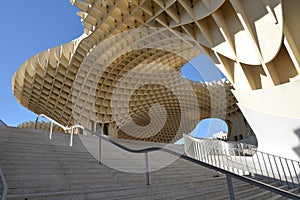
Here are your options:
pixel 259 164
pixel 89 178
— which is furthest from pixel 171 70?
pixel 89 178

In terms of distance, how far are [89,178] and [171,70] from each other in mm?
20181

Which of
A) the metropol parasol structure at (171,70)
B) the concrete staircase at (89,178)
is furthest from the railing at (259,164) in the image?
the concrete staircase at (89,178)

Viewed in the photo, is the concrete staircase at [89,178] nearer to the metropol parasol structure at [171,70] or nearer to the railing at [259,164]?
the railing at [259,164]

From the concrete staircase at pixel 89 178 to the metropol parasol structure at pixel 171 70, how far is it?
183 inches

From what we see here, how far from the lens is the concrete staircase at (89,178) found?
3266 millimetres

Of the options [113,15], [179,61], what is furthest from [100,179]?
[179,61]

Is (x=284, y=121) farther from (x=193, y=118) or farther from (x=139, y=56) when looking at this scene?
(x=193, y=118)

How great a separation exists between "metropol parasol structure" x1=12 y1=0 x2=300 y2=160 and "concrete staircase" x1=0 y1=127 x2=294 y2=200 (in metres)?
4.65

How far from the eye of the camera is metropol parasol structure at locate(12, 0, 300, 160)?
7938mm

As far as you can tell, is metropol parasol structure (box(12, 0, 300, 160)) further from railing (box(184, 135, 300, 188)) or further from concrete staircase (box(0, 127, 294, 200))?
concrete staircase (box(0, 127, 294, 200))

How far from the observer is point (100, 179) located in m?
4.02

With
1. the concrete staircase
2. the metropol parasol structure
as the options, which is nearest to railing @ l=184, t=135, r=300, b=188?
the metropol parasol structure

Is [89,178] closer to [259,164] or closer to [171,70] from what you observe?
[259,164]

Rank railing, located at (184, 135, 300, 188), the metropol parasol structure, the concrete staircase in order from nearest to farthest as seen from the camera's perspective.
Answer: the concrete staircase < railing, located at (184, 135, 300, 188) < the metropol parasol structure
